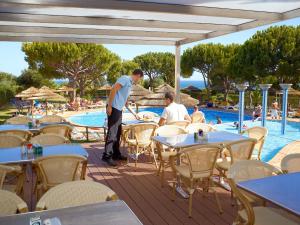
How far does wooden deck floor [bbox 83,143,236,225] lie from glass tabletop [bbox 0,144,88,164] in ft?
3.17

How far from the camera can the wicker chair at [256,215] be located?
241 cm

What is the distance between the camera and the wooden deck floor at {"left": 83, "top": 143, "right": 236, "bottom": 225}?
3529 millimetres

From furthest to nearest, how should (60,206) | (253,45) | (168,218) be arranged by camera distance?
(253,45) → (168,218) → (60,206)

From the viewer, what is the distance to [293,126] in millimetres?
14727

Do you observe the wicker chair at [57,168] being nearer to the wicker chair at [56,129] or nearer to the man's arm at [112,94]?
the wicker chair at [56,129]

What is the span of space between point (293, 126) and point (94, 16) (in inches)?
494

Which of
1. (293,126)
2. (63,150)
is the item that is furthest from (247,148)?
(293,126)

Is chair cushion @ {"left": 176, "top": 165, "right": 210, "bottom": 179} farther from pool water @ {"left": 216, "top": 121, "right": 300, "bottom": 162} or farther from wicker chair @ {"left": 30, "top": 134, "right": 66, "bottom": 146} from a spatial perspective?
pool water @ {"left": 216, "top": 121, "right": 300, "bottom": 162}

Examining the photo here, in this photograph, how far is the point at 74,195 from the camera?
2.19 m

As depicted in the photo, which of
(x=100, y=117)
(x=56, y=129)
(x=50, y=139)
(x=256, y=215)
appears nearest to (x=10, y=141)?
(x=50, y=139)

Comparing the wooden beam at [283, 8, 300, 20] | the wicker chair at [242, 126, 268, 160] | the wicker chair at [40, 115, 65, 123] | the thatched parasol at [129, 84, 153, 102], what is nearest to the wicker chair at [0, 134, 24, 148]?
the wicker chair at [40, 115, 65, 123]

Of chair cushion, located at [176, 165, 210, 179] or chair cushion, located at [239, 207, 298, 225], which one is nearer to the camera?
chair cushion, located at [239, 207, 298, 225]

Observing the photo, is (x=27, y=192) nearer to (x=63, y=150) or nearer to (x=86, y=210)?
(x=63, y=150)

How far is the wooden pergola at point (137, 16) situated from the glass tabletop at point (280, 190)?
2.41m
